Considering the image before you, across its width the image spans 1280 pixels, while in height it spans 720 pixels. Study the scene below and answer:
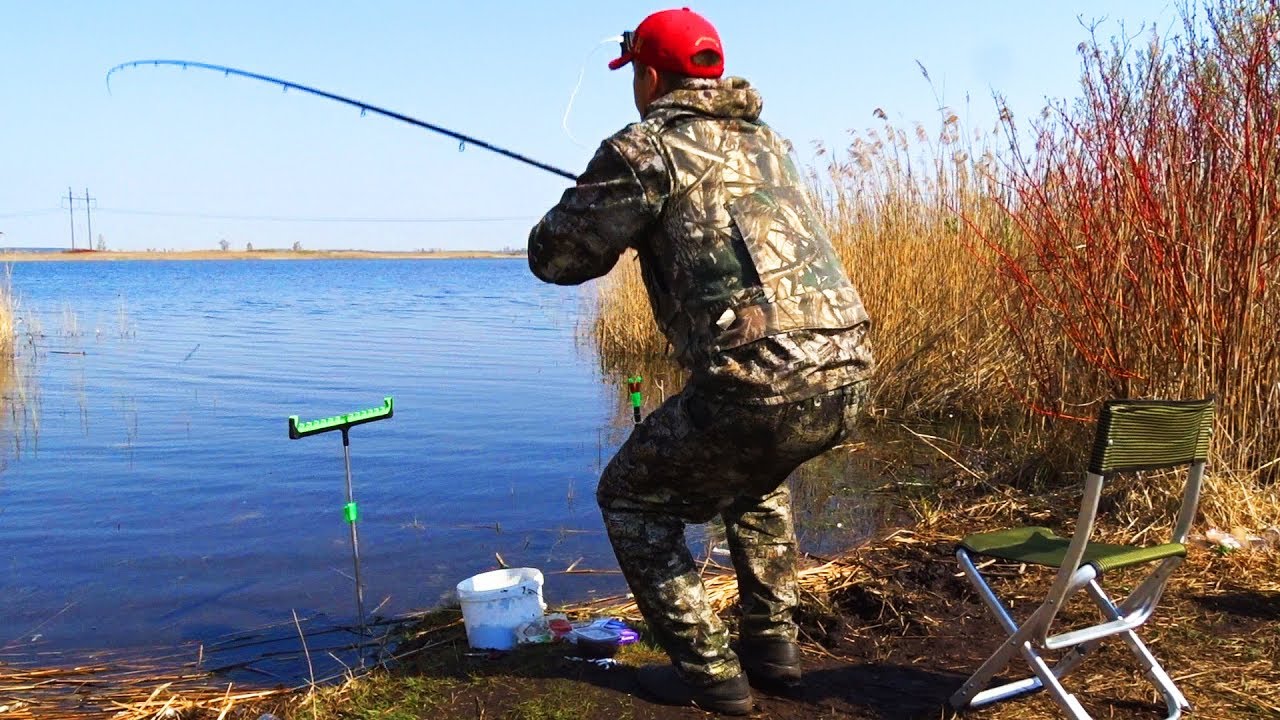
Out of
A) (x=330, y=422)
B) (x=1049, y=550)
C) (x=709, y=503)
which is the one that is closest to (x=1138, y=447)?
(x=1049, y=550)

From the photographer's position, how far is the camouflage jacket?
299cm

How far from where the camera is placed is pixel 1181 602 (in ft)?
13.9

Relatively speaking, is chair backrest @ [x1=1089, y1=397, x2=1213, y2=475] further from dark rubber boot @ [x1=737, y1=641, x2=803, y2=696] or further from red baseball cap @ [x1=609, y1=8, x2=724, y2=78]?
red baseball cap @ [x1=609, y1=8, x2=724, y2=78]

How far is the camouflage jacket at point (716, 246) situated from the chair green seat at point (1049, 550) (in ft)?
2.11

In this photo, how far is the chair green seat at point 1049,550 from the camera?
118 inches

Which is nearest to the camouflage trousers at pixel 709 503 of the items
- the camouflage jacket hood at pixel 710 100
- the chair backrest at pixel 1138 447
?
the chair backrest at pixel 1138 447

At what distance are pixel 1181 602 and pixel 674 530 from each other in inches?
86.9

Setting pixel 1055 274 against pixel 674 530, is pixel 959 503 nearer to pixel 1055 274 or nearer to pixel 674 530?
pixel 1055 274

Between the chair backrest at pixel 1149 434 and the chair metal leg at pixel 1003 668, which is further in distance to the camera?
the chair metal leg at pixel 1003 668

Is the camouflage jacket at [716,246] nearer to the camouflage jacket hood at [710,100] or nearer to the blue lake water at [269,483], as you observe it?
the camouflage jacket hood at [710,100]

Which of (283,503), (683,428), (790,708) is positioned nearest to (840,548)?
(790,708)

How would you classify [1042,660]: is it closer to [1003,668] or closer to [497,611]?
[1003,668]

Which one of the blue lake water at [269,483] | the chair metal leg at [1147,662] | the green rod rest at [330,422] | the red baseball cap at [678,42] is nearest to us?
the red baseball cap at [678,42]

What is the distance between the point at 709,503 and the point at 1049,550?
989 millimetres
